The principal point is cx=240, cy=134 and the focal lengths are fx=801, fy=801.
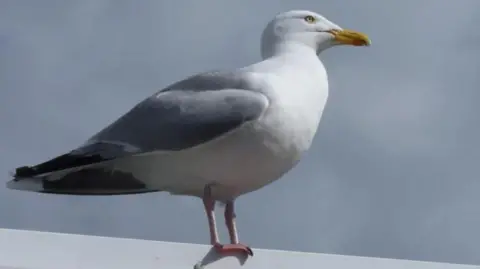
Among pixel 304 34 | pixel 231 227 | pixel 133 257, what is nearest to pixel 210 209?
pixel 231 227

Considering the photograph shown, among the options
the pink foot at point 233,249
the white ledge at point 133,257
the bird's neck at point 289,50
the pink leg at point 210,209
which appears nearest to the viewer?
the white ledge at point 133,257

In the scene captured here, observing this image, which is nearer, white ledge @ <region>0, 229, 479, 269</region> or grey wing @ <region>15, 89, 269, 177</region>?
white ledge @ <region>0, 229, 479, 269</region>

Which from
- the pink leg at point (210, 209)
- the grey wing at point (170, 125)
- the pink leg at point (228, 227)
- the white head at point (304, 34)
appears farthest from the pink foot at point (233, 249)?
the white head at point (304, 34)

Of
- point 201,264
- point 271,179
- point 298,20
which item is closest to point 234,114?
point 271,179

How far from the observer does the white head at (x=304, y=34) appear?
9.32 ft

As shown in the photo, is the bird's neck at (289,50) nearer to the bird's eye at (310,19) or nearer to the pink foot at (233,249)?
the bird's eye at (310,19)

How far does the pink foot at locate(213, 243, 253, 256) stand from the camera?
2350 mm

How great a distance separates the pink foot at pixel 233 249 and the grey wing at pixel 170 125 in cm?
31

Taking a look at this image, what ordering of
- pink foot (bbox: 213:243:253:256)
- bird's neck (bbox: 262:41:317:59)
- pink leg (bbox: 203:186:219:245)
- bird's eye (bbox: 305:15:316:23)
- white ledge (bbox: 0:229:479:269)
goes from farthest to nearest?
bird's eye (bbox: 305:15:316:23) < bird's neck (bbox: 262:41:317:59) < pink leg (bbox: 203:186:219:245) < pink foot (bbox: 213:243:253:256) < white ledge (bbox: 0:229:479:269)

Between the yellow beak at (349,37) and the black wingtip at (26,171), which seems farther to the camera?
the yellow beak at (349,37)

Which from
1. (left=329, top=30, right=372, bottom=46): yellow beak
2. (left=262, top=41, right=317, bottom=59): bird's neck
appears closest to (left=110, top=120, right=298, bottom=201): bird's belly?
(left=262, top=41, right=317, bottom=59): bird's neck

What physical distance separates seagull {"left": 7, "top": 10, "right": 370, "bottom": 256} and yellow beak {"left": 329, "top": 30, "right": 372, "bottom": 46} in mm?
256

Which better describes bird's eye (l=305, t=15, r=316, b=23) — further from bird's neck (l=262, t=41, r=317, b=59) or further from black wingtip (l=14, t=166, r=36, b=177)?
black wingtip (l=14, t=166, r=36, b=177)

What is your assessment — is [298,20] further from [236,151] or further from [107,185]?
[107,185]
